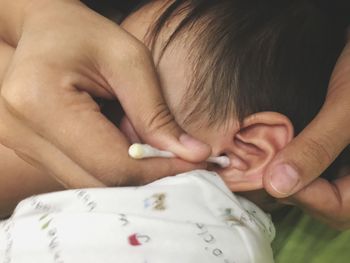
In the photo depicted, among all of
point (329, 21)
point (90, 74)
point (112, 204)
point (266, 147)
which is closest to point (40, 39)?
point (90, 74)

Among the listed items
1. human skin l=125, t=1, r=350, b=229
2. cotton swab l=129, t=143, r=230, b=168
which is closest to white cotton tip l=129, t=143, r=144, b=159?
cotton swab l=129, t=143, r=230, b=168

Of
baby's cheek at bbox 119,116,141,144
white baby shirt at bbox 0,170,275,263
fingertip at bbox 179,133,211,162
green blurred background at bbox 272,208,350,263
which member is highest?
fingertip at bbox 179,133,211,162

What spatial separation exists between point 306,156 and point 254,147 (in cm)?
12

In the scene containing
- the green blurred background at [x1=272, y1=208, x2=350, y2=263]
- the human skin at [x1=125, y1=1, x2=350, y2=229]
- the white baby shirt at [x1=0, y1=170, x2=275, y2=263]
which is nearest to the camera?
the white baby shirt at [x1=0, y1=170, x2=275, y2=263]

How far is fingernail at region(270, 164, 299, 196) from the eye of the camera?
670 millimetres

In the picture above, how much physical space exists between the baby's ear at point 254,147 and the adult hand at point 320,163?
55 mm

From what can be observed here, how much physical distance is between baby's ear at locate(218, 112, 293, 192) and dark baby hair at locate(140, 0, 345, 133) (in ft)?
0.09

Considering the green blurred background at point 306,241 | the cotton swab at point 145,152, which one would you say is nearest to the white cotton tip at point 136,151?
the cotton swab at point 145,152

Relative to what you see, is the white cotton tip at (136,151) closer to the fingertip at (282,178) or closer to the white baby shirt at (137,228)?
the white baby shirt at (137,228)

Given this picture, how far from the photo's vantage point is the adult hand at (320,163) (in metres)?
0.67

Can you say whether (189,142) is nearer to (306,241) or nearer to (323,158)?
(323,158)

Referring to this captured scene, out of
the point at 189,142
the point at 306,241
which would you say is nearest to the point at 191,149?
the point at 189,142

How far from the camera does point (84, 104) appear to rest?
2.18 ft

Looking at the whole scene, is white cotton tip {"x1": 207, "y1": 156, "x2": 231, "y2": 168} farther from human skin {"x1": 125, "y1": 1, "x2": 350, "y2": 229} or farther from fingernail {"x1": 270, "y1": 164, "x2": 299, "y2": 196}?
fingernail {"x1": 270, "y1": 164, "x2": 299, "y2": 196}
